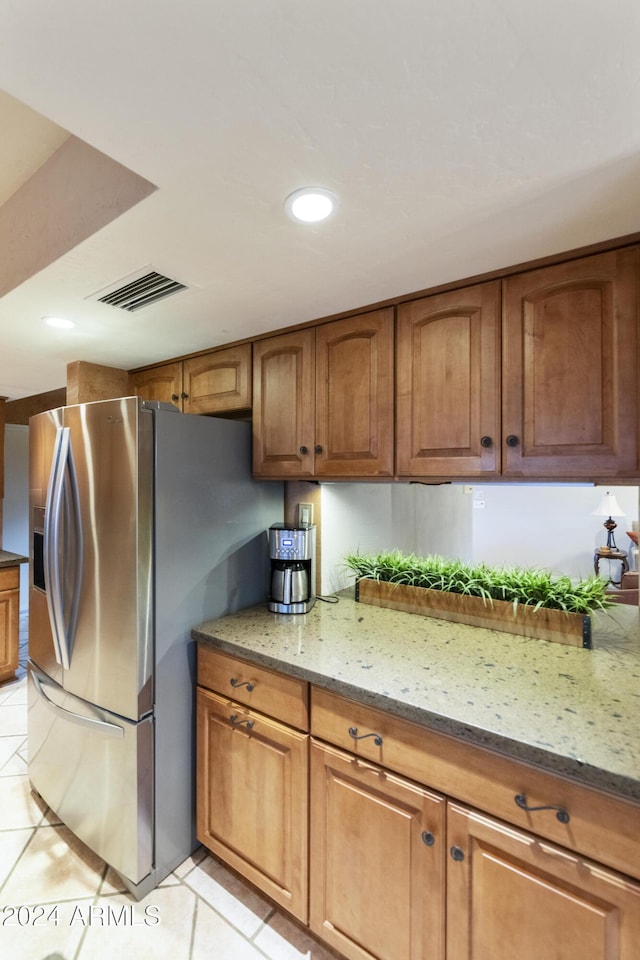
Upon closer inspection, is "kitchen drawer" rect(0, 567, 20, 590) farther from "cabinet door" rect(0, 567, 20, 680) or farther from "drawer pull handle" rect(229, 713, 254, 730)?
"drawer pull handle" rect(229, 713, 254, 730)

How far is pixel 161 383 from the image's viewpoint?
242 cm

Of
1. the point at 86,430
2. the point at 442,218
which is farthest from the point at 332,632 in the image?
the point at 442,218

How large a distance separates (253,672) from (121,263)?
4.62 ft

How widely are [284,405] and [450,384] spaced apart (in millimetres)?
734

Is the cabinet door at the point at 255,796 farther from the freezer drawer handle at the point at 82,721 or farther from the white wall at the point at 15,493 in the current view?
the white wall at the point at 15,493

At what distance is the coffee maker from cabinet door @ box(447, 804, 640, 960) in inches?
37.2

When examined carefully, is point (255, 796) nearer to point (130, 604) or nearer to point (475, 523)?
point (130, 604)

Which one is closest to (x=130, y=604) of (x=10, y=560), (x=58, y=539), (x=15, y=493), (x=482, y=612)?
(x=58, y=539)

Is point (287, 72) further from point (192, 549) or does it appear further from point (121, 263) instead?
point (192, 549)

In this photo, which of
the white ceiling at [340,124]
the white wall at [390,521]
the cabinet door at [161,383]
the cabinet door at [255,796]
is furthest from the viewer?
the cabinet door at [161,383]

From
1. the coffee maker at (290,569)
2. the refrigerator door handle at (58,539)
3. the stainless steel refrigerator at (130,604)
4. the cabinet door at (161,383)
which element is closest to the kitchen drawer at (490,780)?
the coffee maker at (290,569)

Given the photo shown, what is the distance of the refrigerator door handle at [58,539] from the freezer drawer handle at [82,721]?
0.19 meters

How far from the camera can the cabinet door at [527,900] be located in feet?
2.85

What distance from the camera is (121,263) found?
1332 millimetres
